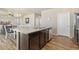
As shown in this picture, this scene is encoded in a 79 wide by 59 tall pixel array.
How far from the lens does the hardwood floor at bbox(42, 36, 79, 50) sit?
10.4ft

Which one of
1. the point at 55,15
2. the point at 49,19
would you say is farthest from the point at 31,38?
the point at 55,15


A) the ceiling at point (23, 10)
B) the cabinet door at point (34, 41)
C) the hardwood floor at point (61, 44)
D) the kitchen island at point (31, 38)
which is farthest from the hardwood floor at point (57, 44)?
the ceiling at point (23, 10)

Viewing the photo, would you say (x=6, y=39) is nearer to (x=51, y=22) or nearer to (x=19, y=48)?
(x=19, y=48)

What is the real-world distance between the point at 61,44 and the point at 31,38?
547 mm

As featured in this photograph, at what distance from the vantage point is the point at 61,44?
316 centimetres

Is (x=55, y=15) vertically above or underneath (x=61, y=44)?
above

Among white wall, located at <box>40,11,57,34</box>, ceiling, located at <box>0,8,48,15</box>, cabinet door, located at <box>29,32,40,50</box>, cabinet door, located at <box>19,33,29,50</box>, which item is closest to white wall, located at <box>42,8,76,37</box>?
white wall, located at <box>40,11,57,34</box>

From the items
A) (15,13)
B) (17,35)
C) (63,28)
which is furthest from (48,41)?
(15,13)

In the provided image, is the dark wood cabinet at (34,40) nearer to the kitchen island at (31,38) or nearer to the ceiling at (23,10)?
the kitchen island at (31,38)

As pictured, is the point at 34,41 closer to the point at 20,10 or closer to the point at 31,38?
the point at 31,38

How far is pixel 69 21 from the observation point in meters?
3.15

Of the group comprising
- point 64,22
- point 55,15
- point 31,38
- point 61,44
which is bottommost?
point 61,44

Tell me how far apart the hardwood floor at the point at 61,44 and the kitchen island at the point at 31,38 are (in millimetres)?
114
